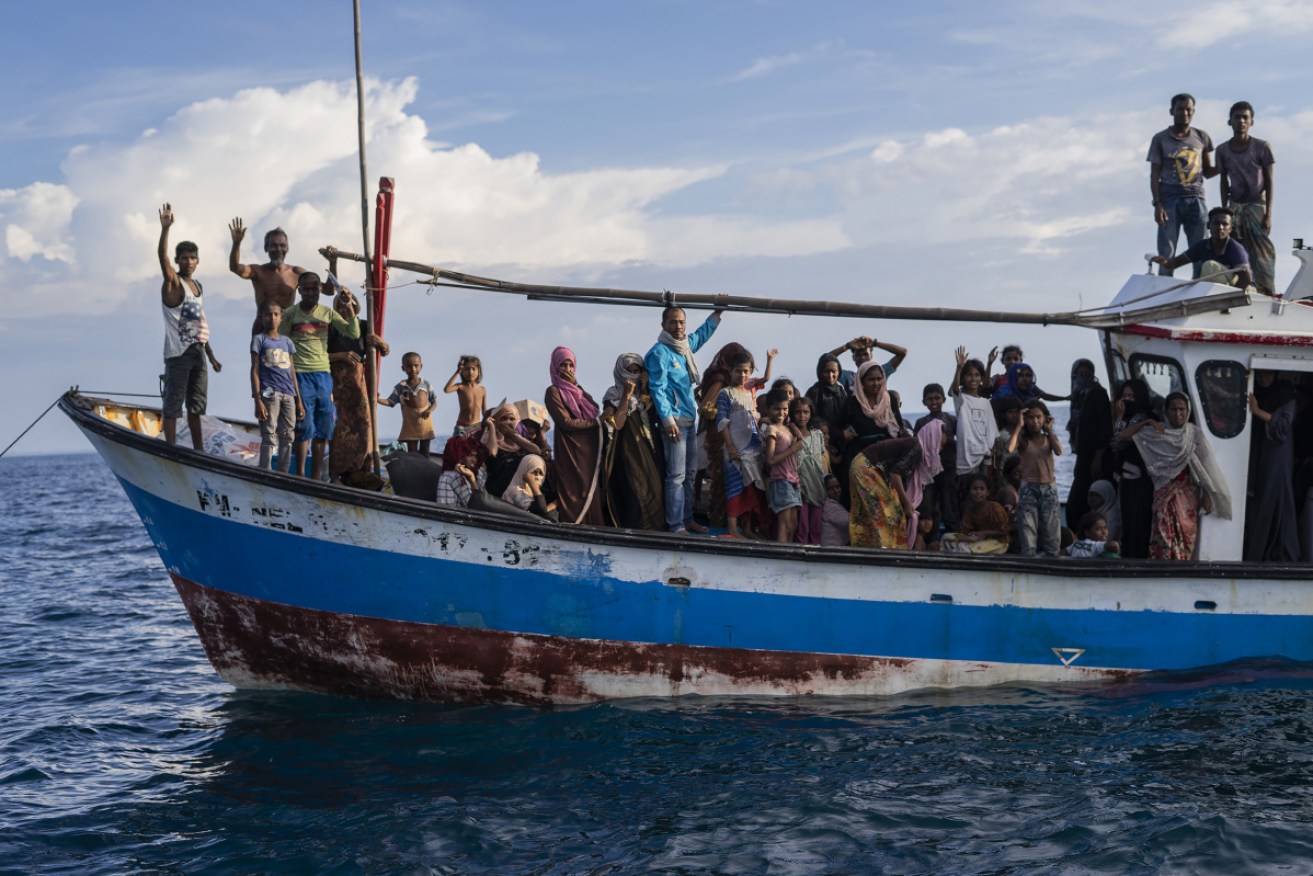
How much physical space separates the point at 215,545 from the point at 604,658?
311cm

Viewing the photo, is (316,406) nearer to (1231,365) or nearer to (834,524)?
(834,524)

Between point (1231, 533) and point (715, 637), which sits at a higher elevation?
point (1231, 533)

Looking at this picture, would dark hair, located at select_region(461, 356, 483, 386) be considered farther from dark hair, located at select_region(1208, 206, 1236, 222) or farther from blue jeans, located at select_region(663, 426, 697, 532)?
dark hair, located at select_region(1208, 206, 1236, 222)

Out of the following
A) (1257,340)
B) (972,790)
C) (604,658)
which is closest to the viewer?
(972,790)

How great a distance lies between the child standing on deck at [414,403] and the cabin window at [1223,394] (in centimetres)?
677

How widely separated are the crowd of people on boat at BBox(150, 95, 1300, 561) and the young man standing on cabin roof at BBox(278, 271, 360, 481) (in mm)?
18

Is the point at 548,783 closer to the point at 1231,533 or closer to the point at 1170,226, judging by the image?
the point at 1231,533

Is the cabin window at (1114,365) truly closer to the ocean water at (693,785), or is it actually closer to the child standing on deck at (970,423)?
the child standing on deck at (970,423)

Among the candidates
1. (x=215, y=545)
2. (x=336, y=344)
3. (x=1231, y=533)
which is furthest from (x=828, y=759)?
(x=336, y=344)

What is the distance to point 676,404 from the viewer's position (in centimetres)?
969

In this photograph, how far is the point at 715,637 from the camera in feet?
30.6

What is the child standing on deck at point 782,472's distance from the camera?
974 centimetres

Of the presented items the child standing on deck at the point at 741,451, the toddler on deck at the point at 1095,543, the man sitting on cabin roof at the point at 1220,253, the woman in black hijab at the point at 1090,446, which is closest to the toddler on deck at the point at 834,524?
the child standing on deck at the point at 741,451

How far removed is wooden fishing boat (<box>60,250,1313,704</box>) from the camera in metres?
9.02
